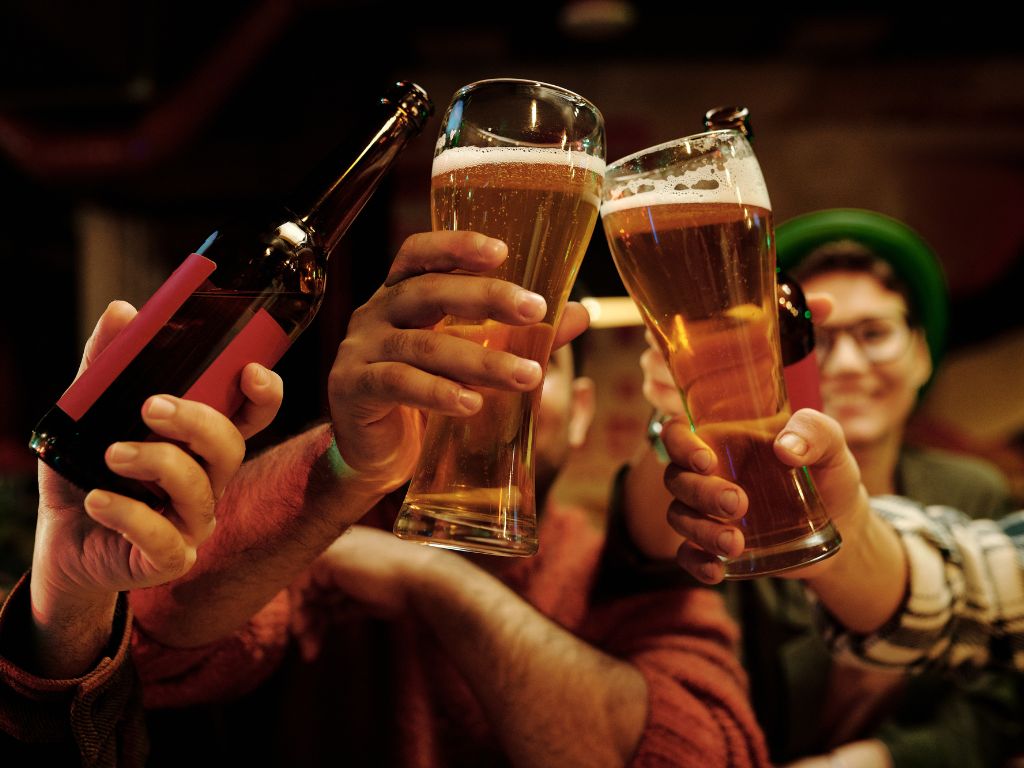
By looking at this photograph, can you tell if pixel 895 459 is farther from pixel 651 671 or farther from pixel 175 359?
pixel 175 359

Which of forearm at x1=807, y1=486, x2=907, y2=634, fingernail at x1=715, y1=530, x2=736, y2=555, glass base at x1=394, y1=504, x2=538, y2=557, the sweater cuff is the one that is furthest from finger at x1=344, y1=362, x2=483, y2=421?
forearm at x1=807, y1=486, x2=907, y2=634

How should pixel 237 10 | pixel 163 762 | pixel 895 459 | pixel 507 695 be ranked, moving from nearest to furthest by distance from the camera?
1. pixel 507 695
2. pixel 163 762
3. pixel 895 459
4. pixel 237 10

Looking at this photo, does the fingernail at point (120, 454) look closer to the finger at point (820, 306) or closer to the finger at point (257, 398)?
the finger at point (257, 398)

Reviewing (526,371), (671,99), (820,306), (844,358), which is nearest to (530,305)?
(526,371)

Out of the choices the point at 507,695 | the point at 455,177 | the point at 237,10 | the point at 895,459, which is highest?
the point at 237,10

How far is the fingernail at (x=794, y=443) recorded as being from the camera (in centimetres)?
86

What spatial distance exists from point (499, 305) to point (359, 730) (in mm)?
927

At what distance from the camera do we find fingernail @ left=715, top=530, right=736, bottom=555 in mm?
858

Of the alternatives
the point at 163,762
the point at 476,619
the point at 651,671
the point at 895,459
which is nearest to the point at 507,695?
the point at 476,619

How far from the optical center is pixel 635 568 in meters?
1.33

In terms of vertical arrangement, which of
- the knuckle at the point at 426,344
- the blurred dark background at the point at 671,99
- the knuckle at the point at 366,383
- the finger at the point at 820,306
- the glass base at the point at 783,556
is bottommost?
the glass base at the point at 783,556

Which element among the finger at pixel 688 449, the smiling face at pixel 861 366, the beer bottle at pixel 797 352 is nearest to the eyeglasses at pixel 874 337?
the smiling face at pixel 861 366

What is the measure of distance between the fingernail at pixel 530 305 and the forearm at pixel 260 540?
0.32 meters

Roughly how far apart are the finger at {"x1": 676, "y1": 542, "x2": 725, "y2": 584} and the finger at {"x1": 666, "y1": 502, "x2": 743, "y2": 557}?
0.06 feet
